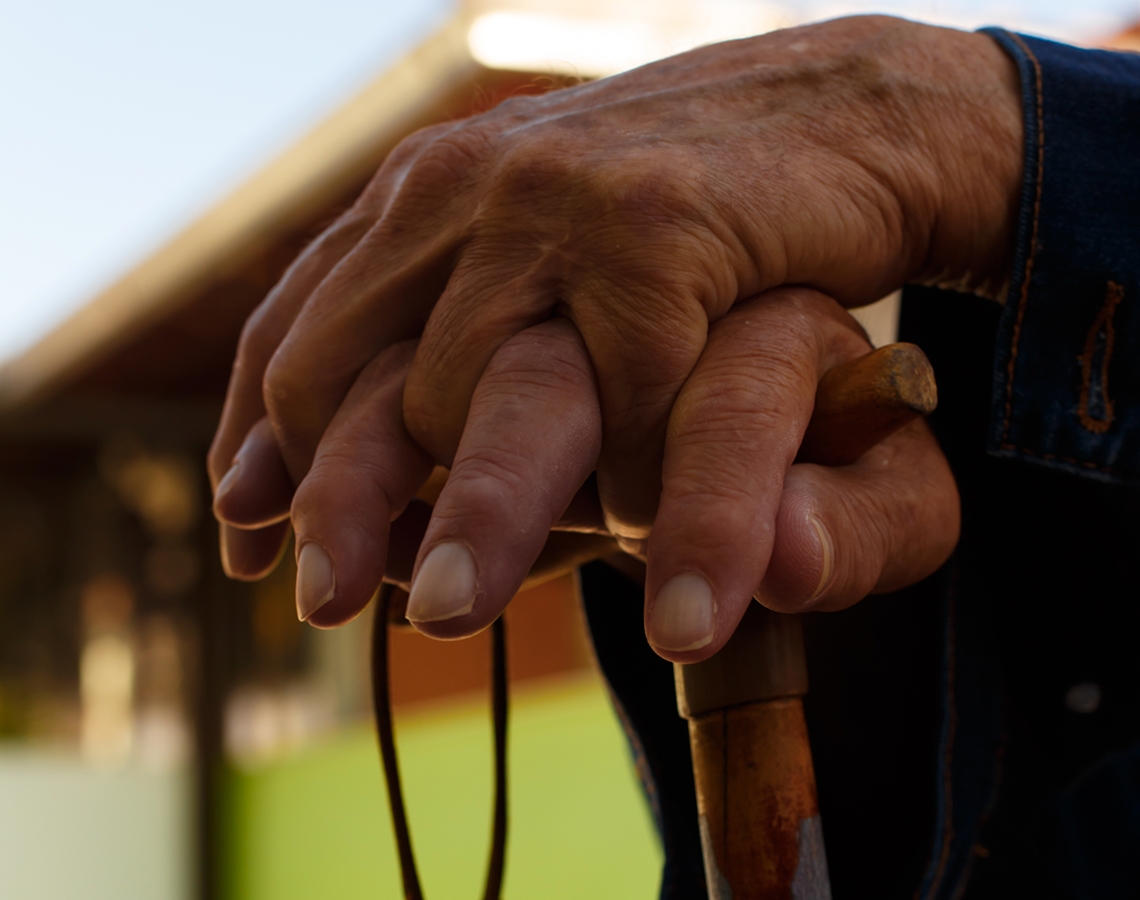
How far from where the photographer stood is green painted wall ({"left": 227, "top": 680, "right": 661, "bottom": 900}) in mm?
1779

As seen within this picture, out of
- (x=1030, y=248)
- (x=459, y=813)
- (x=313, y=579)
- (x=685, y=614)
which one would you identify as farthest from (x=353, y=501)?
(x=459, y=813)

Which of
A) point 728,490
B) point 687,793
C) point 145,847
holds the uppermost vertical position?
point 728,490

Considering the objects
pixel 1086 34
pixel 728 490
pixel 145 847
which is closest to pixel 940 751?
pixel 728 490

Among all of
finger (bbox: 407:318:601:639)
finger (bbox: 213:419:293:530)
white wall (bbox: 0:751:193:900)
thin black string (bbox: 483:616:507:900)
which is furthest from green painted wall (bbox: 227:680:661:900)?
finger (bbox: 407:318:601:639)

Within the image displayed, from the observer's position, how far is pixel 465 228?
397mm

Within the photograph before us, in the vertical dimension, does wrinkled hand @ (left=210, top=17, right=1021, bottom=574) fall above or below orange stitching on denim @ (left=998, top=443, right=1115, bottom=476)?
above

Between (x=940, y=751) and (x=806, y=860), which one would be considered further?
(x=940, y=751)

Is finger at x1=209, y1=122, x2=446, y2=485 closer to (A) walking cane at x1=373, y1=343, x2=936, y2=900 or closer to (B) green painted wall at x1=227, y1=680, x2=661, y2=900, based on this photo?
(A) walking cane at x1=373, y1=343, x2=936, y2=900

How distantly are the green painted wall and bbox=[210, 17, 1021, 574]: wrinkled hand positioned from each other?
3.85 feet

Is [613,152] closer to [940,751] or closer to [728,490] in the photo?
[728,490]

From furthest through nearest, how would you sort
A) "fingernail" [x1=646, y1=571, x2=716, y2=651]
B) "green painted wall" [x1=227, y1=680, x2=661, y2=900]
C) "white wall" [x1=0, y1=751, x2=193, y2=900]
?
"white wall" [x1=0, y1=751, x2=193, y2=900] < "green painted wall" [x1=227, y1=680, x2=661, y2=900] < "fingernail" [x1=646, y1=571, x2=716, y2=651]

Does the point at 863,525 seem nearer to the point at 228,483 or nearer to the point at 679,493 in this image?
the point at 679,493

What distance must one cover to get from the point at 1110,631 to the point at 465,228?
41cm

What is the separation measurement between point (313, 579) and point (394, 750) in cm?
17
